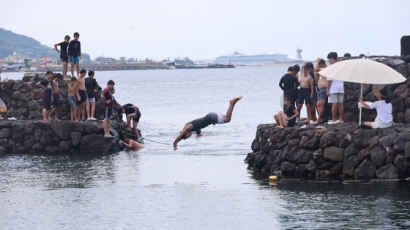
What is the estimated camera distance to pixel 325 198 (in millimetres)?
15883

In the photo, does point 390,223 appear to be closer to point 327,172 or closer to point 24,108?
point 327,172

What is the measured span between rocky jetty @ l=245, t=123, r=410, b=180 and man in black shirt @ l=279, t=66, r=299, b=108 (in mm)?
1800

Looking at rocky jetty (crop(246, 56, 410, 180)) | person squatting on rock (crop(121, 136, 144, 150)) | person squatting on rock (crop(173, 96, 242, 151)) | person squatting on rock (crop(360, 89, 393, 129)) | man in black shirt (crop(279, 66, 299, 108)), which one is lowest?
person squatting on rock (crop(121, 136, 144, 150))

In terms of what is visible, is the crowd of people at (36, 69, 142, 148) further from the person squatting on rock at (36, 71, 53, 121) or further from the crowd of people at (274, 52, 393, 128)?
the crowd of people at (274, 52, 393, 128)

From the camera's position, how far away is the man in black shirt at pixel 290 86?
67.9ft

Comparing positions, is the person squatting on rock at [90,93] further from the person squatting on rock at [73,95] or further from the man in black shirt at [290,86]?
the man in black shirt at [290,86]

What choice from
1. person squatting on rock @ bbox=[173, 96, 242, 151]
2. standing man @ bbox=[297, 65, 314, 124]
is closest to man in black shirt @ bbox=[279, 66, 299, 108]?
standing man @ bbox=[297, 65, 314, 124]

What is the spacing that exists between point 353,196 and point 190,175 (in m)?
5.35

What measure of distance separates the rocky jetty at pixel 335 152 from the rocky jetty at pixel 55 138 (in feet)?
24.5

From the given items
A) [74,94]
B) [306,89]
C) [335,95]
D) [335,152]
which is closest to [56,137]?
[74,94]

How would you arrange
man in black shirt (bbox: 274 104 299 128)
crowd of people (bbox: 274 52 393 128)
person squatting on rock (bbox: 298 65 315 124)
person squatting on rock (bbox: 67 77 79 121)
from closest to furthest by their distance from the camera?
man in black shirt (bbox: 274 104 299 128)
crowd of people (bbox: 274 52 393 128)
person squatting on rock (bbox: 298 65 315 124)
person squatting on rock (bbox: 67 77 79 121)

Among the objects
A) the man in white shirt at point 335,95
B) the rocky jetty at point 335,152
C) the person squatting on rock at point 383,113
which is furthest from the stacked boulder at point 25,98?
the person squatting on rock at point 383,113

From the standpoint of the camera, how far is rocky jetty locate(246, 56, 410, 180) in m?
17.4

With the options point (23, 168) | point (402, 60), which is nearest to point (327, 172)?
point (402, 60)
